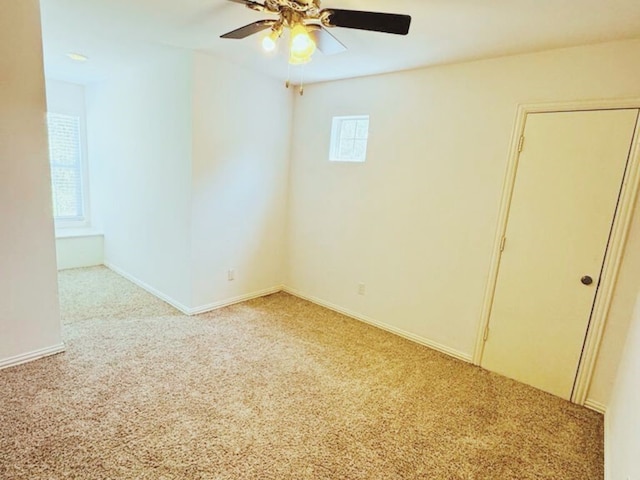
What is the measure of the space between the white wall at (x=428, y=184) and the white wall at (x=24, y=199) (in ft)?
7.78

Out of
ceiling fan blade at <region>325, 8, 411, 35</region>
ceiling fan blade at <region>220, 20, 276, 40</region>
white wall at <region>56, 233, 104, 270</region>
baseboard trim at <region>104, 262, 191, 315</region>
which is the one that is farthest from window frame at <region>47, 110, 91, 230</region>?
ceiling fan blade at <region>325, 8, 411, 35</region>

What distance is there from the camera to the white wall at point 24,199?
2.15 metres

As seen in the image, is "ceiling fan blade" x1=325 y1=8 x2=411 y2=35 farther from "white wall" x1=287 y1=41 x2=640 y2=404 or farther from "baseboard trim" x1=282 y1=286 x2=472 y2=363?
"baseboard trim" x1=282 y1=286 x2=472 y2=363

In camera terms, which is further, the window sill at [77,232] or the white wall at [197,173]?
the window sill at [77,232]

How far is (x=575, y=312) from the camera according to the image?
7.91ft

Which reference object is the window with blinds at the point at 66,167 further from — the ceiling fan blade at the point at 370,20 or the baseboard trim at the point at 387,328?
the ceiling fan blade at the point at 370,20

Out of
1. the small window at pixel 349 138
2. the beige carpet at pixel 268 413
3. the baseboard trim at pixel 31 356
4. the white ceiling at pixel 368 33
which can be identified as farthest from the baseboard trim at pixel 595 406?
the baseboard trim at pixel 31 356

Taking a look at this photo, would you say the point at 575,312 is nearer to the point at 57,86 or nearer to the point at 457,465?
the point at 457,465

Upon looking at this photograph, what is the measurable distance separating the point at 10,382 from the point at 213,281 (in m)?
1.69

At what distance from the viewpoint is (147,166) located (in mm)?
3699

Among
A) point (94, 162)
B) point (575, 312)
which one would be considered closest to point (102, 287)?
point (94, 162)

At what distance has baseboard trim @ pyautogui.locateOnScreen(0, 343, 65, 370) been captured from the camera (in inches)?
93.2

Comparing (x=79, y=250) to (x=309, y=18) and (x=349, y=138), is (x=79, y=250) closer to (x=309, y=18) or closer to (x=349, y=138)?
(x=349, y=138)

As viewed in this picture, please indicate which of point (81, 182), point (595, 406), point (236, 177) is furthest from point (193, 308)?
point (595, 406)
